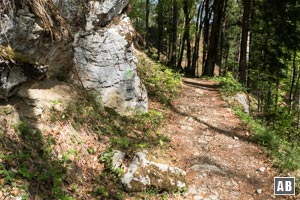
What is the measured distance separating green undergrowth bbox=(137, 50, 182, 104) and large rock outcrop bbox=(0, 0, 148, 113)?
192cm

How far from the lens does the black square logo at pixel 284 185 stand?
227 inches

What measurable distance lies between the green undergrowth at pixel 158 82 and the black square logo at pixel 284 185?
169 inches

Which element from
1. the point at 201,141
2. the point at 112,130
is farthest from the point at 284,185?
the point at 112,130

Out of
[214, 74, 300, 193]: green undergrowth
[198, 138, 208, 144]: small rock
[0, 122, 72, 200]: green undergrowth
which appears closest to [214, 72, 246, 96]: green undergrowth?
[214, 74, 300, 193]: green undergrowth

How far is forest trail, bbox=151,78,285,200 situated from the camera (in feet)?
18.9

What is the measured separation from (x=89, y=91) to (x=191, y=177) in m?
2.90

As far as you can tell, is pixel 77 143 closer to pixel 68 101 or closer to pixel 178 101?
pixel 68 101

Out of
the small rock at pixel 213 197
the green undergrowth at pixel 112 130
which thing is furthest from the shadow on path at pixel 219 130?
the small rock at pixel 213 197

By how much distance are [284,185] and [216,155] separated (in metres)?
1.50

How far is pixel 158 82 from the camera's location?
35.5ft

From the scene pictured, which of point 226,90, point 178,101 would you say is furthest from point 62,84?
point 226,90

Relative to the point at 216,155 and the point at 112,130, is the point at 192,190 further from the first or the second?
the point at 112,130

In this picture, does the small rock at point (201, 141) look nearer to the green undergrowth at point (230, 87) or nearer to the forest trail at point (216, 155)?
the forest trail at point (216, 155)

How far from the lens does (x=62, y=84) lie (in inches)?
254
